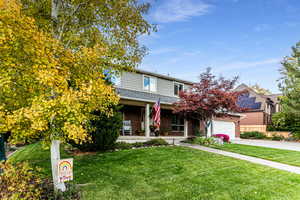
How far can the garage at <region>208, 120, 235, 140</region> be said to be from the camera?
20.5 meters

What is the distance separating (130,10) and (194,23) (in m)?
9.37

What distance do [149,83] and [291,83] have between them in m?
21.5

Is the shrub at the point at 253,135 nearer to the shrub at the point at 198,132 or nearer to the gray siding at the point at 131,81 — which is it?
the shrub at the point at 198,132

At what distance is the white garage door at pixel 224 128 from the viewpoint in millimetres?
20530

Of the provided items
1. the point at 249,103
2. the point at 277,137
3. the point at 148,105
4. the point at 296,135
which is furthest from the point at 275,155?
the point at 249,103

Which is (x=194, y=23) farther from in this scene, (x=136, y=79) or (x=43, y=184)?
(x=43, y=184)

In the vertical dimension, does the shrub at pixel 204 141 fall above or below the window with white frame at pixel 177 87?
below

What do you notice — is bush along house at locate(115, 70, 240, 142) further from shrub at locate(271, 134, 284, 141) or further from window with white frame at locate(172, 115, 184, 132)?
shrub at locate(271, 134, 284, 141)

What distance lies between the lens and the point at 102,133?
9.35m

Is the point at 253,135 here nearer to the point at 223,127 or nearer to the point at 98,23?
the point at 223,127

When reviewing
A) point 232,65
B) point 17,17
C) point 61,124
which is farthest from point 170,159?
point 232,65

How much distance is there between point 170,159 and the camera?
8.70m

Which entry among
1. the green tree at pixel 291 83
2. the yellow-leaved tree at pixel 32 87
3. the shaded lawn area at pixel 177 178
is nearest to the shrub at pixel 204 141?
the shaded lawn area at pixel 177 178

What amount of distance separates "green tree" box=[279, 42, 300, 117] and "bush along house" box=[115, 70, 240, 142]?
1048 cm
